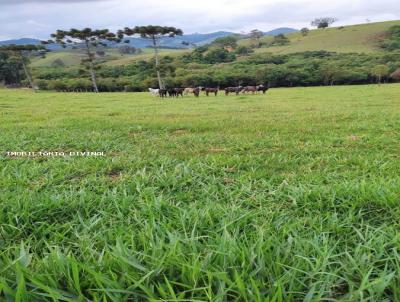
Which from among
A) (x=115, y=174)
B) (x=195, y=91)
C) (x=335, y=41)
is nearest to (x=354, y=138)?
(x=115, y=174)

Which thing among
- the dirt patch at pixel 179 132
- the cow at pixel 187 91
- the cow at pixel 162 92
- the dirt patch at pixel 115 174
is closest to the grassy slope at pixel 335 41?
the cow at pixel 187 91

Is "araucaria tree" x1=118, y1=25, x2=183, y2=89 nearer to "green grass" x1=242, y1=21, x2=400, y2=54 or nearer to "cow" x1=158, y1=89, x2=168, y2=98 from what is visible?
"cow" x1=158, y1=89, x2=168, y2=98

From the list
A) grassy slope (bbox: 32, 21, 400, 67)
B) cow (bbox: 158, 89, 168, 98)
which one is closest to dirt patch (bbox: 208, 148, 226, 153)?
cow (bbox: 158, 89, 168, 98)

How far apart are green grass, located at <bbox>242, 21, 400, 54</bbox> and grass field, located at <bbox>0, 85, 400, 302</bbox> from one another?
10151cm

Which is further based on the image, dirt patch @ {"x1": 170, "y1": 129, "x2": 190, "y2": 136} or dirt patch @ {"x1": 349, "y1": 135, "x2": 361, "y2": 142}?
dirt patch @ {"x1": 170, "y1": 129, "x2": 190, "y2": 136}

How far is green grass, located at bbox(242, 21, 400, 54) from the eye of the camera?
10338cm

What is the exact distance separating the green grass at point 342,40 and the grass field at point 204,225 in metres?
102

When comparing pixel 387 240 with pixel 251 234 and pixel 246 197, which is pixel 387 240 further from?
pixel 246 197

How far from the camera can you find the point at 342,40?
110688mm

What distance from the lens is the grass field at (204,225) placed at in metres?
1.96

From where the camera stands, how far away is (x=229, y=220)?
295 cm

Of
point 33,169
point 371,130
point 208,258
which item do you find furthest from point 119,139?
point 208,258

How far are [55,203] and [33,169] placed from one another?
1.89 m

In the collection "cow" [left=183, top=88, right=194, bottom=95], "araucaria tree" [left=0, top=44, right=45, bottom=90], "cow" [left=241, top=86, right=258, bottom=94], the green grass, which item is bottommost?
"cow" [left=241, top=86, right=258, bottom=94]
